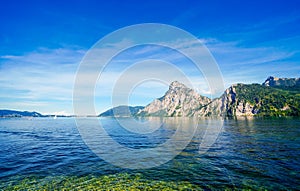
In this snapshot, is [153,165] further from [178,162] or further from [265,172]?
[265,172]

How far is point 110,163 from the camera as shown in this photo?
27.6m

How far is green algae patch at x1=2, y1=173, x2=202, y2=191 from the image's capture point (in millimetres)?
18219

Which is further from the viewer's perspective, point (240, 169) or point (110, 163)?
point (110, 163)

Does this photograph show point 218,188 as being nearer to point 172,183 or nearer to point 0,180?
point 172,183

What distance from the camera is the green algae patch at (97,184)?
18219mm

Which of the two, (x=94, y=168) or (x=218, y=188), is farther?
(x=94, y=168)

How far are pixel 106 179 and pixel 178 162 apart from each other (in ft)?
36.8

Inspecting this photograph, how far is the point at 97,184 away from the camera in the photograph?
1917 cm

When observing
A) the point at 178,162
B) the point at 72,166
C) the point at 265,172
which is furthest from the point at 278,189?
the point at 72,166

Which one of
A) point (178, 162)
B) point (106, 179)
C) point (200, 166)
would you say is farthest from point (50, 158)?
point (200, 166)

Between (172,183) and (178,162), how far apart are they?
28.1 feet

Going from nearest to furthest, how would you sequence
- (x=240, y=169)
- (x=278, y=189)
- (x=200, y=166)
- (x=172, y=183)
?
1. (x=278, y=189)
2. (x=172, y=183)
3. (x=240, y=169)
4. (x=200, y=166)

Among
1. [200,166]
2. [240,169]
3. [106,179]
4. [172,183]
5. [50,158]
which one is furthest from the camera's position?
[50,158]

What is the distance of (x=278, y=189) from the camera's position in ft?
56.2
